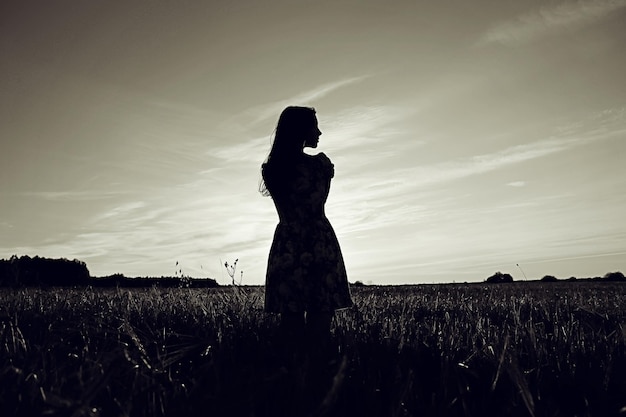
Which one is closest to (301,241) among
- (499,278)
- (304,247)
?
(304,247)

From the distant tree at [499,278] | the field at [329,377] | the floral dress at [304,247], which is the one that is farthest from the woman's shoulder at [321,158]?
the distant tree at [499,278]

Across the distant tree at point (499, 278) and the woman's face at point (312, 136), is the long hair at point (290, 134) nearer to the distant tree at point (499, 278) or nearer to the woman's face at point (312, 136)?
the woman's face at point (312, 136)

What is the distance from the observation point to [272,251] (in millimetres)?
5105

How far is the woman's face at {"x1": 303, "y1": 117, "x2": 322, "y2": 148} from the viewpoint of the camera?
5184mm

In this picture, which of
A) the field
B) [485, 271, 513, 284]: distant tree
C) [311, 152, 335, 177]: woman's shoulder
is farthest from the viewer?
[485, 271, 513, 284]: distant tree

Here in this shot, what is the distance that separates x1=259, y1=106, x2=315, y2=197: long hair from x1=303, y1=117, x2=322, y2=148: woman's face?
0.03 meters

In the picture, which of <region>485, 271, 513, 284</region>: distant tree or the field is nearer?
the field

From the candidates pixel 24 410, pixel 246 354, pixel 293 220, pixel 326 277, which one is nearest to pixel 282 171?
pixel 293 220

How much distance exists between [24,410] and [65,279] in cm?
2598

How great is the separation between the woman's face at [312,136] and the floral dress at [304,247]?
0.17 m

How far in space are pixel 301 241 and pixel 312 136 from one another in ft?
3.50

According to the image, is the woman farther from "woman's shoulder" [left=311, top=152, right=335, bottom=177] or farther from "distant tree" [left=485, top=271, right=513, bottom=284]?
"distant tree" [left=485, top=271, right=513, bottom=284]

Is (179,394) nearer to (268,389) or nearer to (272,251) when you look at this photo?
(268,389)

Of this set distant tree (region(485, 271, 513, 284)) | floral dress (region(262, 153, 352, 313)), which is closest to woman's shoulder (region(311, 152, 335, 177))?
floral dress (region(262, 153, 352, 313))
